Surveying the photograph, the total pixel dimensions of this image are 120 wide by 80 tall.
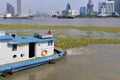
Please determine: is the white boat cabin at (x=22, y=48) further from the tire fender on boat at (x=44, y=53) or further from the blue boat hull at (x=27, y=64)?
the blue boat hull at (x=27, y=64)

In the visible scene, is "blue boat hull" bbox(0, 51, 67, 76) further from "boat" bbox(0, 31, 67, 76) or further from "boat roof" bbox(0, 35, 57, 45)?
"boat roof" bbox(0, 35, 57, 45)

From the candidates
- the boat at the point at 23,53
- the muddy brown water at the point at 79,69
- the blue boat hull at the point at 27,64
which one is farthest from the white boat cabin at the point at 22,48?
the muddy brown water at the point at 79,69

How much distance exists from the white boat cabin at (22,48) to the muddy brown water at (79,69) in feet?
3.47

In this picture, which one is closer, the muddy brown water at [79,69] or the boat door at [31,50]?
the muddy brown water at [79,69]

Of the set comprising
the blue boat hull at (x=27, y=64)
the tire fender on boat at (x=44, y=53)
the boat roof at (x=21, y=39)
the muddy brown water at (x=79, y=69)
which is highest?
the boat roof at (x=21, y=39)

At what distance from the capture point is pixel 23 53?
739 inches

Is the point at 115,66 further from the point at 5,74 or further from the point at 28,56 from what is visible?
the point at 5,74

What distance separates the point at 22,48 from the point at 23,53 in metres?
0.38

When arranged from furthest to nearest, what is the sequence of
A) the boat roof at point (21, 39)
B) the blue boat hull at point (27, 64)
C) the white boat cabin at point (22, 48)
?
the boat roof at point (21, 39) < the white boat cabin at point (22, 48) < the blue boat hull at point (27, 64)

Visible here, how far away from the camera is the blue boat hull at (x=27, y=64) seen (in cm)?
1653

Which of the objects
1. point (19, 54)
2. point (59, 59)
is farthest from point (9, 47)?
point (59, 59)

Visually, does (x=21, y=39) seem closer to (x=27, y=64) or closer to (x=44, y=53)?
(x=27, y=64)

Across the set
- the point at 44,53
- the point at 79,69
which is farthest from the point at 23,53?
the point at 79,69

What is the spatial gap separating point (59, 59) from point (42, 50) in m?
2.30
